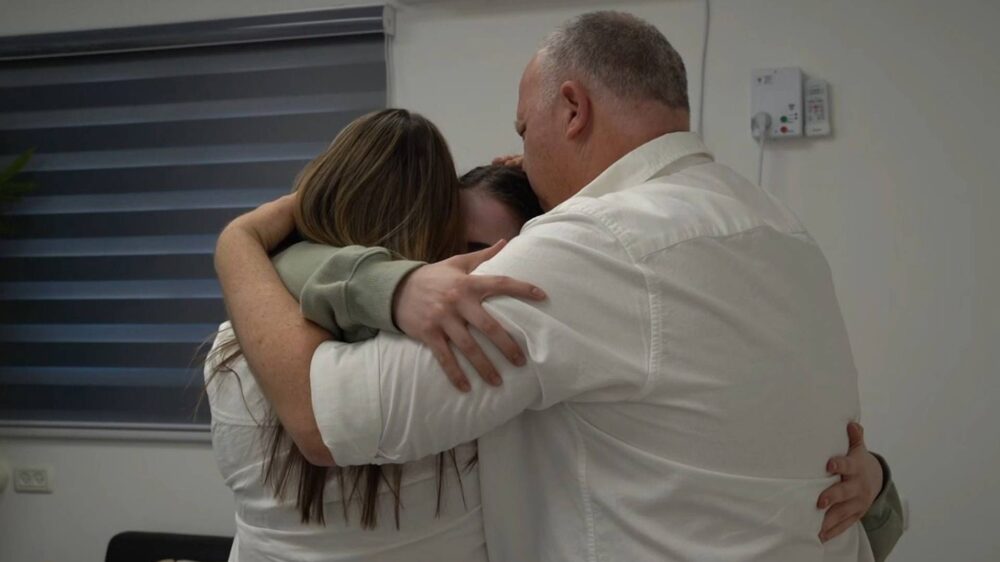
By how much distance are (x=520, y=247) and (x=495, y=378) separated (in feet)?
0.51

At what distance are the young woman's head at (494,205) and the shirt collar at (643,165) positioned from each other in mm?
300

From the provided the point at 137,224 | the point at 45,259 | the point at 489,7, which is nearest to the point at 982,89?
the point at 489,7

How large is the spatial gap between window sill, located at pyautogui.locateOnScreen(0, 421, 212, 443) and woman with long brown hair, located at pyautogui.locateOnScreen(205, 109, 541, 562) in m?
1.99

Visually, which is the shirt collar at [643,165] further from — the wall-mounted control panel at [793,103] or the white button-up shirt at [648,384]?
the wall-mounted control panel at [793,103]

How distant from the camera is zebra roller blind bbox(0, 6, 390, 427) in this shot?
3156 millimetres

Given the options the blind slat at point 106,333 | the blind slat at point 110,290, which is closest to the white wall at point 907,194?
the blind slat at point 110,290

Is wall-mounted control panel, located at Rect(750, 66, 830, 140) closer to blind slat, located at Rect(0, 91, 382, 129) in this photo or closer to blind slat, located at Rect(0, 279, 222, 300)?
blind slat, located at Rect(0, 91, 382, 129)

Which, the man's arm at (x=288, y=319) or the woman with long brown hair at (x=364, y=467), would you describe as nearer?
the man's arm at (x=288, y=319)

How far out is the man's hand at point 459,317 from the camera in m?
1.07

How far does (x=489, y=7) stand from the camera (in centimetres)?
291

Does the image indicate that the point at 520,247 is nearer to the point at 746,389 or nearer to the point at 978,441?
the point at 746,389

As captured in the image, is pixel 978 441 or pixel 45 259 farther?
pixel 45 259

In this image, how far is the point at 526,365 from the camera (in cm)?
108

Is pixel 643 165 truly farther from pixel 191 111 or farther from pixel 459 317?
pixel 191 111
